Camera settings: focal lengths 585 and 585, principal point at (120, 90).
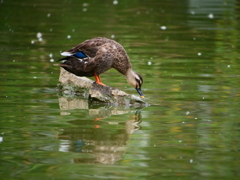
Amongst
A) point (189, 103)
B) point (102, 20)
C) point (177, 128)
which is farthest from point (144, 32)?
point (177, 128)

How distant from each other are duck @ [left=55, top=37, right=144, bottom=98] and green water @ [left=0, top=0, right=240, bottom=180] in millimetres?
474

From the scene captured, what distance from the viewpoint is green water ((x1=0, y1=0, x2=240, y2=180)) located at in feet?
19.5

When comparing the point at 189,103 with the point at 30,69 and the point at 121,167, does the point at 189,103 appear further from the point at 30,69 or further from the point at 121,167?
the point at 30,69

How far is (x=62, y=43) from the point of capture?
14.8 metres

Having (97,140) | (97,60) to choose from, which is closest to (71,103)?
(97,60)

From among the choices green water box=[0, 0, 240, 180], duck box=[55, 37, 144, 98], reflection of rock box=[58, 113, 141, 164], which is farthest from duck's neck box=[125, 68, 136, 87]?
reflection of rock box=[58, 113, 141, 164]

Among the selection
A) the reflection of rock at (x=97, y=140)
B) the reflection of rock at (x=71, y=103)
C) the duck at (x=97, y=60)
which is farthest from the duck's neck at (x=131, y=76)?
the reflection of rock at (x=97, y=140)

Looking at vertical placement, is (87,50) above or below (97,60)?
above

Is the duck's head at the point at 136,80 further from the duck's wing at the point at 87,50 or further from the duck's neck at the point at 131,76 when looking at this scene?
the duck's wing at the point at 87,50

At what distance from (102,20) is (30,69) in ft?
A: 26.9

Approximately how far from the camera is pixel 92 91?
919 centimetres

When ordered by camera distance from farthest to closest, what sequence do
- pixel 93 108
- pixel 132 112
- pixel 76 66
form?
pixel 76 66 < pixel 93 108 < pixel 132 112

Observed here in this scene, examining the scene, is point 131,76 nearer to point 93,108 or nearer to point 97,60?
point 97,60

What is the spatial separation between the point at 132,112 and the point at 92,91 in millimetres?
981
